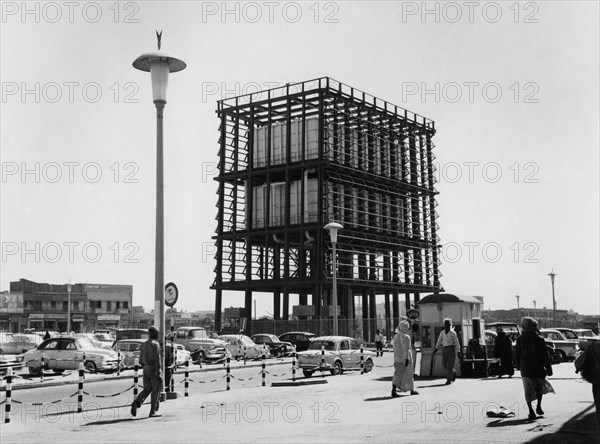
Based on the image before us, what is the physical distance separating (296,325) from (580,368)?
45.7 meters

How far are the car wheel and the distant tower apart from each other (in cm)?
3254

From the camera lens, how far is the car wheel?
28.3 metres

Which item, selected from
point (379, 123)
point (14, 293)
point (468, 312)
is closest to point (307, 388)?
point (468, 312)

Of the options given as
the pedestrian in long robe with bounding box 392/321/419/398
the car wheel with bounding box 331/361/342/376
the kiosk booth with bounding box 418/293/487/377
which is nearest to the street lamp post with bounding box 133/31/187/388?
the pedestrian in long robe with bounding box 392/321/419/398

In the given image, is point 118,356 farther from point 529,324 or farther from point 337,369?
point 529,324

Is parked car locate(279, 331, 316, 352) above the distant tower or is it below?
below

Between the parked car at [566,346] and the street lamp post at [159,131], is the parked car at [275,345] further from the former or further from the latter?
the street lamp post at [159,131]

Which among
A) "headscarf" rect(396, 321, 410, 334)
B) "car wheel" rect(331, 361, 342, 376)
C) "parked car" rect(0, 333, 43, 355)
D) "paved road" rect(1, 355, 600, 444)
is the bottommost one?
"car wheel" rect(331, 361, 342, 376)

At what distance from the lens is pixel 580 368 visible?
10.6 meters

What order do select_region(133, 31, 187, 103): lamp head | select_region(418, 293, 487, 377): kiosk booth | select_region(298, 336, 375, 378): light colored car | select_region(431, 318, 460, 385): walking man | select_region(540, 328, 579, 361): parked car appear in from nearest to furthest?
select_region(133, 31, 187, 103): lamp head → select_region(431, 318, 460, 385): walking man → select_region(418, 293, 487, 377): kiosk booth → select_region(298, 336, 375, 378): light colored car → select_region(540, 328, 579, 361): parked car

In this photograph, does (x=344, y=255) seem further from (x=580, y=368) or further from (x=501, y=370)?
(x=580, y=368)

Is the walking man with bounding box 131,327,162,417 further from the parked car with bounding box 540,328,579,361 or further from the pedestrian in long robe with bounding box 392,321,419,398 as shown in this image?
the parked car with bounding box 540,328,579,361

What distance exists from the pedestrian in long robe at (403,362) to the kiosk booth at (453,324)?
20.4 feet

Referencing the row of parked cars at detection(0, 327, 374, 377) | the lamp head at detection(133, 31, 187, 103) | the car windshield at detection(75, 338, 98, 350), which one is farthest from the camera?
the car windshield at detection(75, 338, 98, 350)
